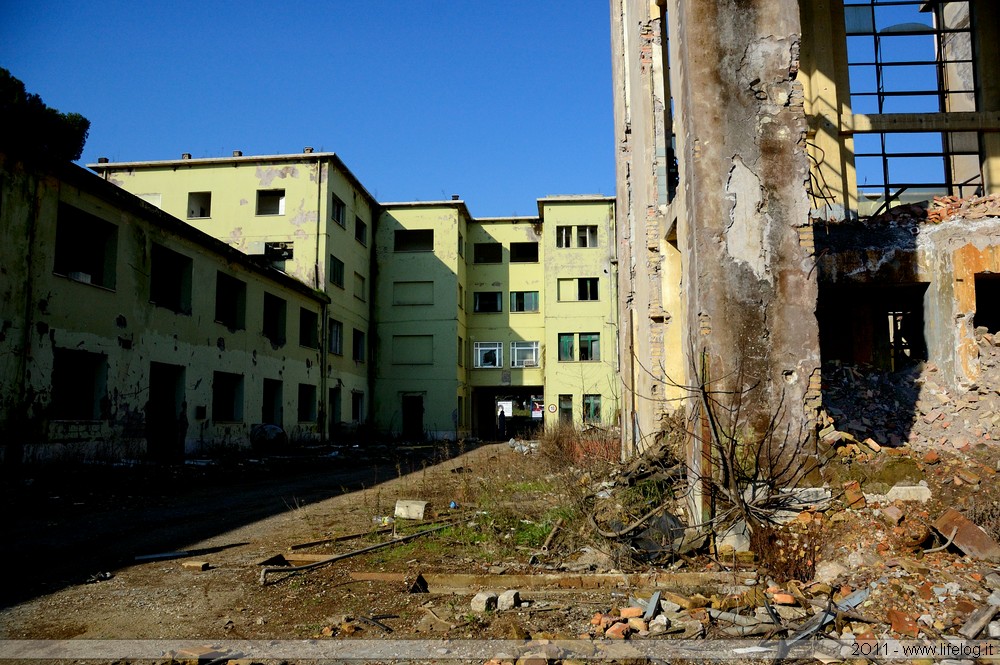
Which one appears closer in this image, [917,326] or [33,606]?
[33,606]

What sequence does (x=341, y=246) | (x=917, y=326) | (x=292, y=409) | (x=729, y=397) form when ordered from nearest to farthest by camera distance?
(x=729, y=397)
(x=917, y=326)
(x=292, y=409)
(x=341, y=246)

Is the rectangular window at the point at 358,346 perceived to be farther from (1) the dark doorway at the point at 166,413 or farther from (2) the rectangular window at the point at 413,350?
(1) the dark doorway at the point at 166,413

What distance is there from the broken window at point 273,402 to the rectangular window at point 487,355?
14723 mm

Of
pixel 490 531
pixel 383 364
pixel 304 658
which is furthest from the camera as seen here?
pixel 383 364

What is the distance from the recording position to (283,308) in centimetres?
2286

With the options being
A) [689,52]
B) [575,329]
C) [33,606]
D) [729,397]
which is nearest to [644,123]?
[689,52]

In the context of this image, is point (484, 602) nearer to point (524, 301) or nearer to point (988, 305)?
point (988, 305)

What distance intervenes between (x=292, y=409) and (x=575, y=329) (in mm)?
15735

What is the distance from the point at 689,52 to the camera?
6746 millimetres

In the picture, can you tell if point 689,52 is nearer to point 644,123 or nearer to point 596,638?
point 644,123

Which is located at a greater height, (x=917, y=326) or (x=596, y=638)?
(x=917, y=326)

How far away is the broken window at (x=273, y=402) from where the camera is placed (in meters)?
Answer: 21.8

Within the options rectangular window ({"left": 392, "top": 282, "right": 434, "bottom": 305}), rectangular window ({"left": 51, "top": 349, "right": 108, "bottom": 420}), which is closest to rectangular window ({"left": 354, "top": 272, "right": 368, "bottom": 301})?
rectangular window ({"left": 392, "top": 282, "right": 434, "bottom": 305})

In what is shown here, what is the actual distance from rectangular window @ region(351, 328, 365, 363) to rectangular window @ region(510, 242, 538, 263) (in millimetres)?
9463
